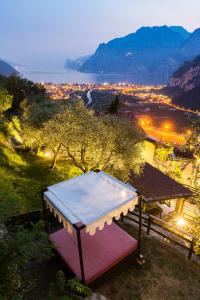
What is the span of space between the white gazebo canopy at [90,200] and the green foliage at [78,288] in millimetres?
1715

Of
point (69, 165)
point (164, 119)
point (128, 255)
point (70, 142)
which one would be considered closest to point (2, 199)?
point (128, 255)

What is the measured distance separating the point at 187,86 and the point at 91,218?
187m

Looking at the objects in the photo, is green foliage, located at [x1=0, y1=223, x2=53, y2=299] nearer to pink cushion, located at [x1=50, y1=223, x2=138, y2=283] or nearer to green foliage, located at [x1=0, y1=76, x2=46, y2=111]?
pink cushion, located at [x1=50, y1=223, x2=138, y2=283]

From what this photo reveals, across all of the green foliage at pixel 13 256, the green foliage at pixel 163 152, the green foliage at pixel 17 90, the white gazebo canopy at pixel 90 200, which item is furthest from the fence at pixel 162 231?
the green foliage at pixel 17 90

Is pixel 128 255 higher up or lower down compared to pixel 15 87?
lower down

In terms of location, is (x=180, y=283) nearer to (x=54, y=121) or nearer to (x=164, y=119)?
(x=54, y=121)

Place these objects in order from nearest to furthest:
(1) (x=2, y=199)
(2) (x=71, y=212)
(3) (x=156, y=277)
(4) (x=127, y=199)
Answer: (1) (x=2, y=199) < (2) (x=71, y=212) < (4) (x=127, y=199) < (3) (x=156, y=277)

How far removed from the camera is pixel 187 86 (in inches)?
6796

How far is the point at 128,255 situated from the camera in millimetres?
9367

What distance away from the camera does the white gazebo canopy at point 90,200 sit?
7777mm

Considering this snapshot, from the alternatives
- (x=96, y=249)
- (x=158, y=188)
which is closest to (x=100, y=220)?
(x=96, y=249)

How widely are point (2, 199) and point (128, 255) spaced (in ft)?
19.0

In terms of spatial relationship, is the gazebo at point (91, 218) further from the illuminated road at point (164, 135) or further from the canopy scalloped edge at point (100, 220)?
the illuminated road at point (164, 135)

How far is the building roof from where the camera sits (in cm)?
1666
